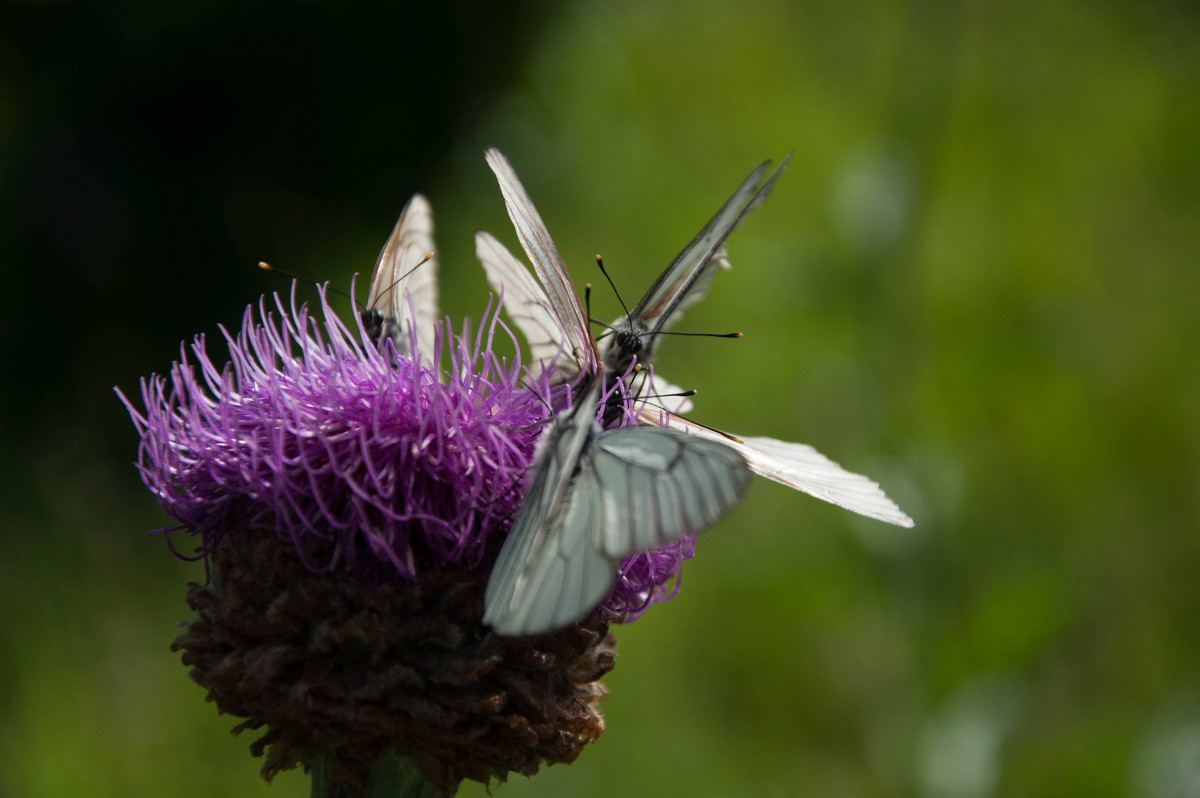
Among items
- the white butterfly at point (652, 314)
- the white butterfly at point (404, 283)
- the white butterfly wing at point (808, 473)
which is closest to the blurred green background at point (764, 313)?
the white butterfly wing at point (808, 473)

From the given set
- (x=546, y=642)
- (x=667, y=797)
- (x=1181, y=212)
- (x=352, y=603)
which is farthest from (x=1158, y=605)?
(x=352, y=603)

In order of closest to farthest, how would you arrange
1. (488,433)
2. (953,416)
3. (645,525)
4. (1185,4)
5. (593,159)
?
(645,525), (488,433), (953,416), (593,159), (1185,4)

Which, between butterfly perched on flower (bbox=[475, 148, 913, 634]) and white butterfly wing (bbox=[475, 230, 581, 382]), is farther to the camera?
white butterfly wing (bbox=[475, 230, 581, 382])

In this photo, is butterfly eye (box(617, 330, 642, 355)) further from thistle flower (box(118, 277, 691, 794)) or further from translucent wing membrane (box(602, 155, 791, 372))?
thistle flower (box(118, 277, 691, 794))

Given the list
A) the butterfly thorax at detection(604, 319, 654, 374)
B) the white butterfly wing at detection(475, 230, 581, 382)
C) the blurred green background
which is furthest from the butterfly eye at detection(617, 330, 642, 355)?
the blurred green background

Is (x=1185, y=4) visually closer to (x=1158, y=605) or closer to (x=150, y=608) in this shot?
(x=1158, y=605)

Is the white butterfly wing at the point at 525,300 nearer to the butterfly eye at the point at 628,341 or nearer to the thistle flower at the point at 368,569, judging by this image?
the butterfly eye at the point at 628,341

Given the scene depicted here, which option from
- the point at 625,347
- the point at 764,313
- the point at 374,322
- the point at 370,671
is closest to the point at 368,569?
the point at 370,671
